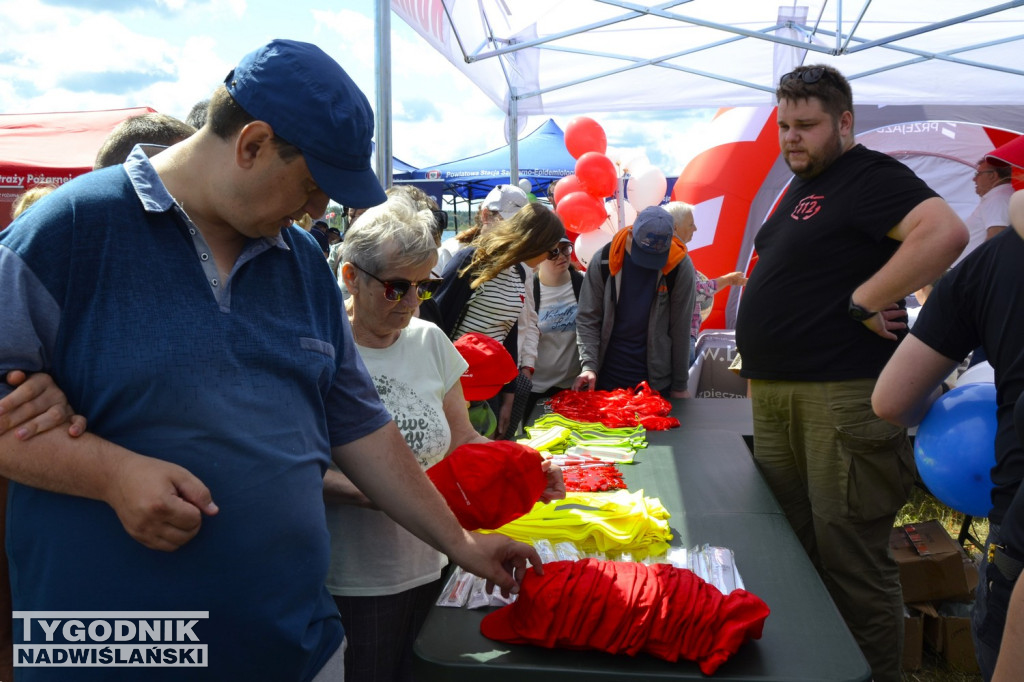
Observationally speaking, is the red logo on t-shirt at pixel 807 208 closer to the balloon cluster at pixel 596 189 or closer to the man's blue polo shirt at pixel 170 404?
the man's blue polo shirt at pixel 170 404

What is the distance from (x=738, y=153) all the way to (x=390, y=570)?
25.3ft

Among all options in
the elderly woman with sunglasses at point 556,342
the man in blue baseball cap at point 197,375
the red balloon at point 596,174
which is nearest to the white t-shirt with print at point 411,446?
the man in blue baseball cap at point 197,375

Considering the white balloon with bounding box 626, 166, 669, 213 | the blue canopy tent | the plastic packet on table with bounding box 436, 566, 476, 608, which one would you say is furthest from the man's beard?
the blue canopy tent

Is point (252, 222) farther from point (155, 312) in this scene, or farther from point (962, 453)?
point (962, 453)

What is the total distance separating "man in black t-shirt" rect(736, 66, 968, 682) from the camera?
2453mm

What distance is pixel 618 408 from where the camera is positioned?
3.42 meters

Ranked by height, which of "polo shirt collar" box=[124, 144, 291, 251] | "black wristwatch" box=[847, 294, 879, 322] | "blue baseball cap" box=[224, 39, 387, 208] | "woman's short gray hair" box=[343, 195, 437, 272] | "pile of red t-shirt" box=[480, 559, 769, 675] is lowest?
"pile of red t-shirt" box=[480, 559, 769, 675]

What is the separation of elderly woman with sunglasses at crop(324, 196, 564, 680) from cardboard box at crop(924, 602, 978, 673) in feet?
7.12

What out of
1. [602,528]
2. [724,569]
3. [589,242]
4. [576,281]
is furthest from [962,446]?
[589,242]

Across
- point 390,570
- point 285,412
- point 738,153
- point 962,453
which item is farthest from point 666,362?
point 738,153

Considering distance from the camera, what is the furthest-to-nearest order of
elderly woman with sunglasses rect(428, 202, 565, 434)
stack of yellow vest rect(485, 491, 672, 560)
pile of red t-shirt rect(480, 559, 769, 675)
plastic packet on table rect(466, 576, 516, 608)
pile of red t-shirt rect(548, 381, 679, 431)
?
elderly woman with sunglasses rect(428, 202, 565, 434) < pile of red t-shirt rect(548, 381, 679, 431) < stack of yellow vest rect(485, 491, 672, 560) < plastic packet on table rect(466, 576, 516, 608) < pile of red t-shirt rect(480, 559, 769, 675)

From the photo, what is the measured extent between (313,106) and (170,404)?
0.45 metres

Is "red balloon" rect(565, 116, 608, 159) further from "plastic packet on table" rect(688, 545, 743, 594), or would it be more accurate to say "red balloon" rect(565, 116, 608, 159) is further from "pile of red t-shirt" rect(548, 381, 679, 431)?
"plastic packet on table" rect(688, 545, 743, 594)

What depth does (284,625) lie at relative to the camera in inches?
44.3
